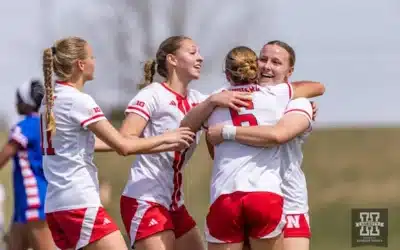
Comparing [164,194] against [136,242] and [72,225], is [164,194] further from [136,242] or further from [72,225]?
[72,225]

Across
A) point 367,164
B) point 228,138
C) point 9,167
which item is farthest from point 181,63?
point 367,164

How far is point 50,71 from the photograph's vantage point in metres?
5.84

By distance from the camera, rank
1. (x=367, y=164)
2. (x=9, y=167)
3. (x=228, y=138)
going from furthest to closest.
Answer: (x=367, y=164) → (x=9, y=167) → (x=228, y=138)

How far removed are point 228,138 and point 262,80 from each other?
1.77ft

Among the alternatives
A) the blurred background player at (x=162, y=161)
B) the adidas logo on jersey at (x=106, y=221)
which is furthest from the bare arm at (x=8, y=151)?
the adidas logo on jersey at (x=106, y=221)

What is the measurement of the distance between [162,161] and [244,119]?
0.86 m

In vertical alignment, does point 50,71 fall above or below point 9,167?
above

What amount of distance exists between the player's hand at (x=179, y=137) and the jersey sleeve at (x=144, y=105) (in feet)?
1.30

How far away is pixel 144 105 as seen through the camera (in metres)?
6.16

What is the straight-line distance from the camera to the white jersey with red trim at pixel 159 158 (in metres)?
6.21

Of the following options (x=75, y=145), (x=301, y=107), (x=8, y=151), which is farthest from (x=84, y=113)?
(x=8, y=151)

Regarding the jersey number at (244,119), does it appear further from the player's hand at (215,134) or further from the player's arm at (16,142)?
the player's arm at (16,142)

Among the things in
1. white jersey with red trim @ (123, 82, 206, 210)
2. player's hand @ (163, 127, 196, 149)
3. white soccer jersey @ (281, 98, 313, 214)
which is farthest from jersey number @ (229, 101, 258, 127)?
white jersey with red trim @ (123, 82, 206, 210)

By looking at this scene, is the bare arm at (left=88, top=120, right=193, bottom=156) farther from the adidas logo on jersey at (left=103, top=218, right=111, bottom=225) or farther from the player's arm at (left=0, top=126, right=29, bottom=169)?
the player's arm at (left=0, top=126, right=29, bottom=169)
